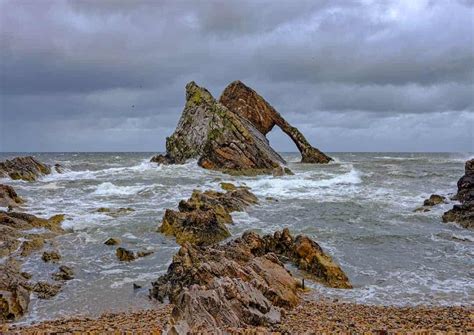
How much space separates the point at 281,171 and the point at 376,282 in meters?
27.6

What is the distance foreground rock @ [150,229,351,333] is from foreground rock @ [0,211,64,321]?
9.31 ft

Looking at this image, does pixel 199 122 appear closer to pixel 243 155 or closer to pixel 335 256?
pixel 243 155

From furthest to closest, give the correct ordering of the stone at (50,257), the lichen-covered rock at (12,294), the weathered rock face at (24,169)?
the weathered rock face at (24,169) → the stone at (50,257) → the lichen-covered rock at (12,294)

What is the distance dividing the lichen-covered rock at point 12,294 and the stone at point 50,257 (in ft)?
5.24

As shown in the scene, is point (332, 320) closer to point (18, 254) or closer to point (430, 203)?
point (18, 254)

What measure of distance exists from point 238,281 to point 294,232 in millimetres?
9400

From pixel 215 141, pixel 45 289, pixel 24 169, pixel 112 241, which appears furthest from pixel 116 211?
pixel 215 141

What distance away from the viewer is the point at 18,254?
13820 millimetres

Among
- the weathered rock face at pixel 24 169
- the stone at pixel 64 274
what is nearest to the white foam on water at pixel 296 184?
the stone at pixel 64 274

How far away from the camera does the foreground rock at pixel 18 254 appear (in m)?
9.61

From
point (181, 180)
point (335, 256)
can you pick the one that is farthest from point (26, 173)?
point (335, 256)

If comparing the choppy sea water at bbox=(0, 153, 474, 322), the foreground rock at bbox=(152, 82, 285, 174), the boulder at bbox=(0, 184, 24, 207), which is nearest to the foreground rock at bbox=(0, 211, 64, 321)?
the choppy sea water at bbox=(0, 153, 474, 322)

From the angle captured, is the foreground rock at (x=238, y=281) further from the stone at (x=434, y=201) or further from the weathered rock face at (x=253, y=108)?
the weathered rock face at (x=253, y=108)

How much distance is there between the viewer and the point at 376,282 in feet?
40.1
